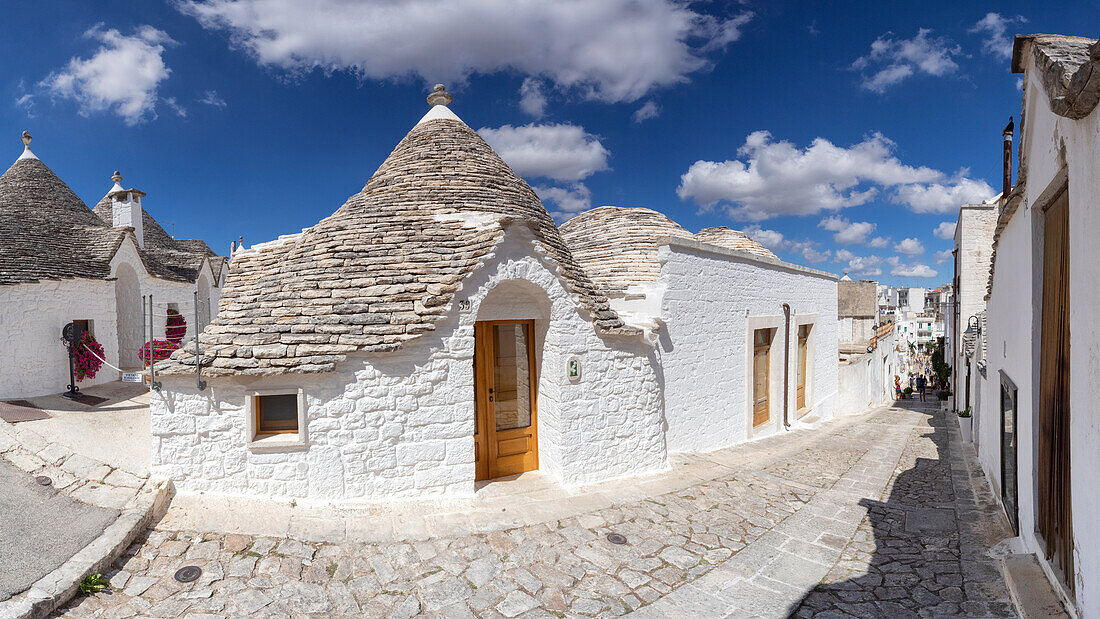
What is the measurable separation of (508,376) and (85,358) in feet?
30.8

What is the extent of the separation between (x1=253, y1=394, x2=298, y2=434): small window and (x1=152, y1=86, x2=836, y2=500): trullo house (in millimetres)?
16

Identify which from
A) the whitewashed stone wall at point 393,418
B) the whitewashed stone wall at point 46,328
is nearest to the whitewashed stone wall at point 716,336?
the whitewashed stone wall at point 393,418

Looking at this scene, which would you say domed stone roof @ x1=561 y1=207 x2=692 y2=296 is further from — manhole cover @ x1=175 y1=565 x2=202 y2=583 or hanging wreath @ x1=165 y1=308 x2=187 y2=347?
hanging wreath @ x1=165 y1=308 x2=187 y2=347

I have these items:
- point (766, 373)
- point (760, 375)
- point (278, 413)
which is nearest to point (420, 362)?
point (278, 413)

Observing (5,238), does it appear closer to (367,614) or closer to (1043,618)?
(367,614)

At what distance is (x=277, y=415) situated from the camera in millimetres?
5473

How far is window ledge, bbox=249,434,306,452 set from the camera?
5277mm

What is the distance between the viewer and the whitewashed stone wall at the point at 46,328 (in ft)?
29.2

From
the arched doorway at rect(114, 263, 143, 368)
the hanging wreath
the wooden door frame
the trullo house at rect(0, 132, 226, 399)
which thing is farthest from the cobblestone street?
the hanging wreath

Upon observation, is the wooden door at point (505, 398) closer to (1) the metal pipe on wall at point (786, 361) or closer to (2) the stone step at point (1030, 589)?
(2) the stone step at point (1030, 589)

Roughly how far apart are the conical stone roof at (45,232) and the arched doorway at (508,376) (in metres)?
9.38

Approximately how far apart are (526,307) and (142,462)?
490 cm

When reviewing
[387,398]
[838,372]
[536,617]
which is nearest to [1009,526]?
[536,617]

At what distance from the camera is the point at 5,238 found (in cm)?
998
